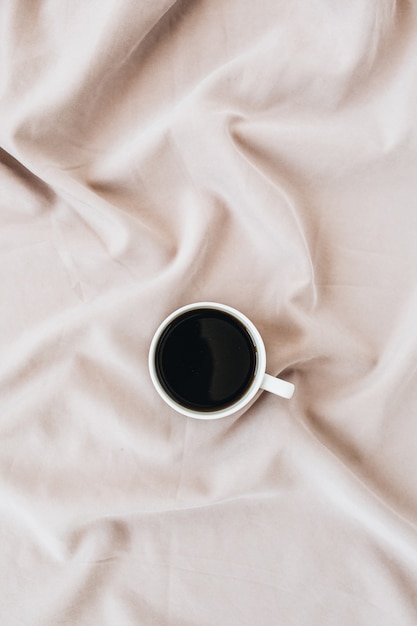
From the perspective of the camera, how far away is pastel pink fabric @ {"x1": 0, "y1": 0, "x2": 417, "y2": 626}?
2.04 ft

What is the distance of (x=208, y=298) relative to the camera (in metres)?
0.65

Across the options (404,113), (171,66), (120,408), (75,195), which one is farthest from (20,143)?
(404,113)

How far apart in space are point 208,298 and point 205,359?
77mm

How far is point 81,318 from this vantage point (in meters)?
0.64

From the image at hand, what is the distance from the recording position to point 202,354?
605mm

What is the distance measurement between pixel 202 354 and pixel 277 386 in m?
0.08

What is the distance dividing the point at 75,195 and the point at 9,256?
0.10m

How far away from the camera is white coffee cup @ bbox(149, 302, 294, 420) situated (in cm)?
60

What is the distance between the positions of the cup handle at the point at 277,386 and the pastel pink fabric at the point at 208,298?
5 cm

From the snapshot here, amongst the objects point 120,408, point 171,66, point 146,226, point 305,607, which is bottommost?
point 305,607

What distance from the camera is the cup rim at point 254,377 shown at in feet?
1.92

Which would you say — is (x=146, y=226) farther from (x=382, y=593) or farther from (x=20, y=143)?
(x=382, y=593)

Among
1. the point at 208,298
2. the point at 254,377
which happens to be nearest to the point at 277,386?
the point at 254,377

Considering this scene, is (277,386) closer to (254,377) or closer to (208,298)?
(254,377)
